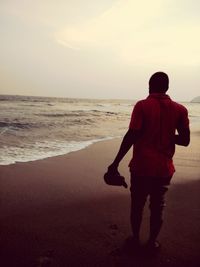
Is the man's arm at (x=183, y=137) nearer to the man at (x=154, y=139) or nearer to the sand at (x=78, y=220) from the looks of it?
the man at (x=154, y=139)

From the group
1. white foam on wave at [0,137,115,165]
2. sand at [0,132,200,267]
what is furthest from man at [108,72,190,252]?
white foam on wave at [0,137,115,165]

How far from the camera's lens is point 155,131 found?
3082 millimetres

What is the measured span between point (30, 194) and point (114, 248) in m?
1.98

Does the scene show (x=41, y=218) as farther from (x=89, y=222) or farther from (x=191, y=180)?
(x=191, y=180)

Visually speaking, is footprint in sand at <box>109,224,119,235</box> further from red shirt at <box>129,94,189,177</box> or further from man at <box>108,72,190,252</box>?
red shirt at <box>129,94,189,177</box>

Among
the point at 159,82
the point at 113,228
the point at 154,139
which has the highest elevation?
the point at 159,82

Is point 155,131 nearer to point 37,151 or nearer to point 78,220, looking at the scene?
point 78,220

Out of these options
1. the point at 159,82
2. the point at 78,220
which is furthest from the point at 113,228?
the point at 159,82

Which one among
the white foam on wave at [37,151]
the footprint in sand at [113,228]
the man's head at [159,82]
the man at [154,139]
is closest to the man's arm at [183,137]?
the man at [154,139]

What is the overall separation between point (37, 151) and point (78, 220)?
16.2ft

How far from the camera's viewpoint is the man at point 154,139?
3.04 m

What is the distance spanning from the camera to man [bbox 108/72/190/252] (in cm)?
304

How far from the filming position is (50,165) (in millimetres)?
6832

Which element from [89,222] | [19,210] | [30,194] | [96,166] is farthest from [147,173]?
[96,166]
